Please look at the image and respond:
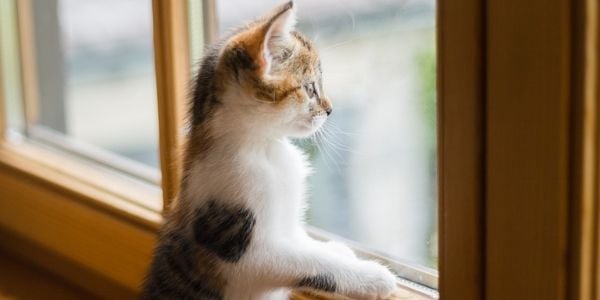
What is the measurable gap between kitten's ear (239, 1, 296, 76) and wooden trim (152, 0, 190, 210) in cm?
20

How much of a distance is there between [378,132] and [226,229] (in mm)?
206

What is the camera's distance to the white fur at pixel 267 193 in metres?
0.88

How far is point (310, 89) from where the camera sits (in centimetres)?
93

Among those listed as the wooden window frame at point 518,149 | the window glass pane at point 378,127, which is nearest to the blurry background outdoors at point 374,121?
the window glass pane at point 378,127

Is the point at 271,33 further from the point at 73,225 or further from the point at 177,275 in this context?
the point at 73,225

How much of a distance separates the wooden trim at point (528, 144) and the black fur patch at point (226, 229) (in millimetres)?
234

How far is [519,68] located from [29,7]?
0.99m

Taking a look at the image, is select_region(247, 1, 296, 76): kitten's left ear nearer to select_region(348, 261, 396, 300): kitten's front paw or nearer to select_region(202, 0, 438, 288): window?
select_region(202, 0, 438, 288): window

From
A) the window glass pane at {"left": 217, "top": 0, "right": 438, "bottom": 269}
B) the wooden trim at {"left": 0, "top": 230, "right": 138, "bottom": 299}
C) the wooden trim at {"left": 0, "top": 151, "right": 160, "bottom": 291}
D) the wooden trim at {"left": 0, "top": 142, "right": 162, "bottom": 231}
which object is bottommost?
the wooden trim at {"left": 0, "top": 230, "right": 138, "bottom": 299}

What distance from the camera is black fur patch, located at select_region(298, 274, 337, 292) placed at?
0.88 metres

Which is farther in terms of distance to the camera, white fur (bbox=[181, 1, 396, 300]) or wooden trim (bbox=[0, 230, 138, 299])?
wooden trim (bbox=[0, 230, 138, 299])

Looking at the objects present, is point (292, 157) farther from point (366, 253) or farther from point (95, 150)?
point (95, 150)

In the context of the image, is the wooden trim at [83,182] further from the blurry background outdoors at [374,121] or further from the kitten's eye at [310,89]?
the kitten's eye at [310,89]

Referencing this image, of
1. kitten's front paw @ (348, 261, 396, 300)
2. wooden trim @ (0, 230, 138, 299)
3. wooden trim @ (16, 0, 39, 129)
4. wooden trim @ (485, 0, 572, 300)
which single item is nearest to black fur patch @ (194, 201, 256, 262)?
kitten's front paw @ (348, 261, 396, 300)
